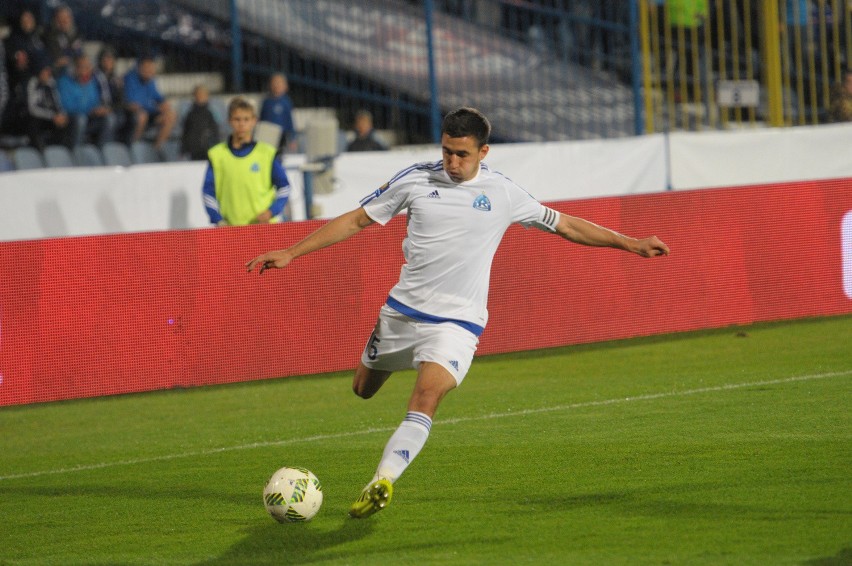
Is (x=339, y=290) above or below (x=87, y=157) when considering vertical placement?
below

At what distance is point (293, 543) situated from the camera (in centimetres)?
650

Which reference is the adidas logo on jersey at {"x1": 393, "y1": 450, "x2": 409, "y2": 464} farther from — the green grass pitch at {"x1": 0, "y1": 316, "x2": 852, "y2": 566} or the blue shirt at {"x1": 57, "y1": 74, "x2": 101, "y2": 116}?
the blue shirt at {"x1": 57, "y1": 74, "x2": 101, "y2": 116}

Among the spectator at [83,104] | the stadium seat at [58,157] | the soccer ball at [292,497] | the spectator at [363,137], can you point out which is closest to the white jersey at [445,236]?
the soccer ball at [292,497]

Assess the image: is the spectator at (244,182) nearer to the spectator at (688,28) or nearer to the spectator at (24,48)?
the spectator at (24,48)

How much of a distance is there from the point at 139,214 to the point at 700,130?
8.16m

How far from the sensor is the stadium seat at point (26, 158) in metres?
17.0

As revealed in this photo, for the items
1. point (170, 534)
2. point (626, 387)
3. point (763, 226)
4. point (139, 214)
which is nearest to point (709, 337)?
point (763, 226)

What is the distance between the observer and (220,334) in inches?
478

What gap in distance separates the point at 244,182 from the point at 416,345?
6222 millimetres

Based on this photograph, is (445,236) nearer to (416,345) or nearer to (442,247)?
(442,247)

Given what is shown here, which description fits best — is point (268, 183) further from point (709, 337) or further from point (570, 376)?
point (709, 337)

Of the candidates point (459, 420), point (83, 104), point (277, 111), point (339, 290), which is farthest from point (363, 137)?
point (459, 420)

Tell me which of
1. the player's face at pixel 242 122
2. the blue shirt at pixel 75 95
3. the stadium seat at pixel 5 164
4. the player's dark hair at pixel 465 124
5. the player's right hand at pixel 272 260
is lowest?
the player's right hand at pixel 272 260

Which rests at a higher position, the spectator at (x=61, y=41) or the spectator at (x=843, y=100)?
the spectator at (x=61, y=41)
